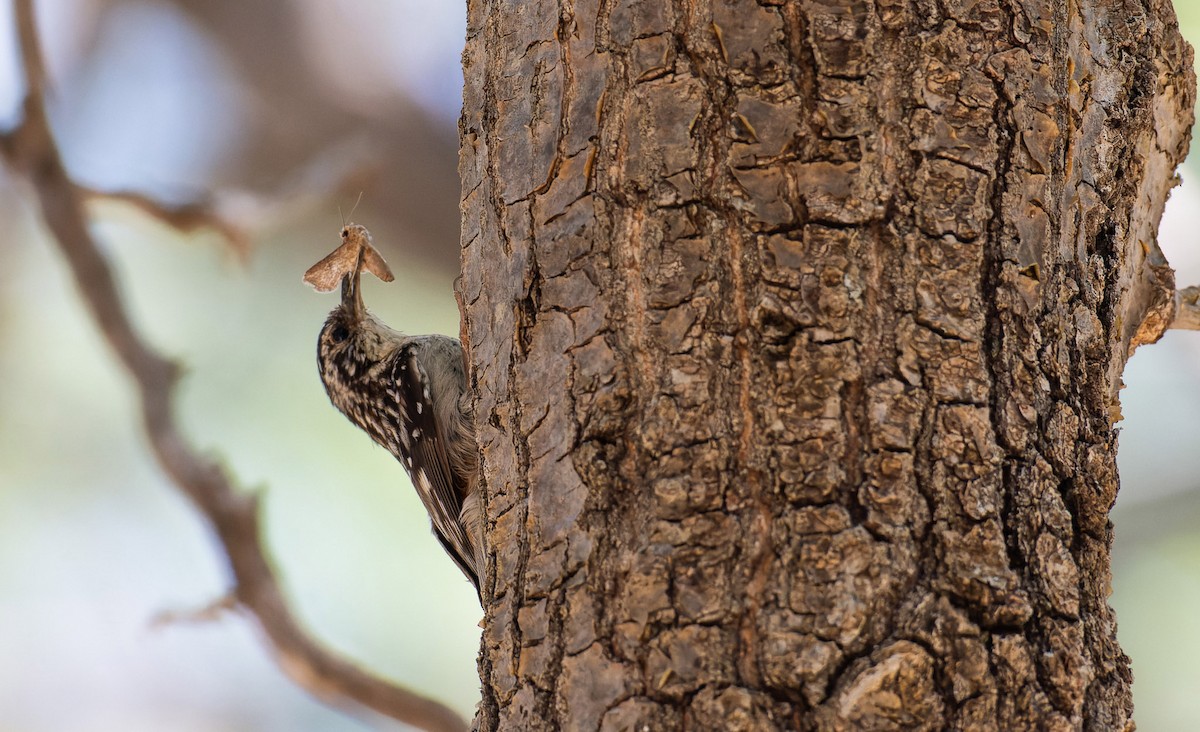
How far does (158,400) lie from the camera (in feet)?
16.1

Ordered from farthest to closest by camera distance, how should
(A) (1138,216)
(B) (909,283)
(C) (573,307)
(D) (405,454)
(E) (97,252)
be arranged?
(E) (97,252)
(D) (405,454)
(A) (1138,216)
(C) (573,307)
(B) (909,283)

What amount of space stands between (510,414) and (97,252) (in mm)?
3785

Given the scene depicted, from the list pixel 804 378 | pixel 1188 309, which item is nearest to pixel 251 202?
pixel 1188 309

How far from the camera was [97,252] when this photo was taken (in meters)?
4.90

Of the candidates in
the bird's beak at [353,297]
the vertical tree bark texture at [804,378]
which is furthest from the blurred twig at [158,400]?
the vertical tree bark texture at [804,378]

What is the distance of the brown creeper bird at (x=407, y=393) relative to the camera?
11.4ft

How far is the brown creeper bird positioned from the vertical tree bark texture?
1.49m

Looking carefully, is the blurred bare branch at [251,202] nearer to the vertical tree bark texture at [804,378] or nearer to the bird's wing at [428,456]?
the bird's wing at [428,456]

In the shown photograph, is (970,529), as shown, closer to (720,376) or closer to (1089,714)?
(1089,714)

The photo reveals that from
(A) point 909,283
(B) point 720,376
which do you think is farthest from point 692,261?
(A) point 909,283

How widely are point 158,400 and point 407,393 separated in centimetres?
175

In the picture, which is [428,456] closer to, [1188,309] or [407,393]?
[407,393]

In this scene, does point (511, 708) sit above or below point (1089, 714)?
below

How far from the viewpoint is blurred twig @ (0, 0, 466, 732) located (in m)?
4.70
